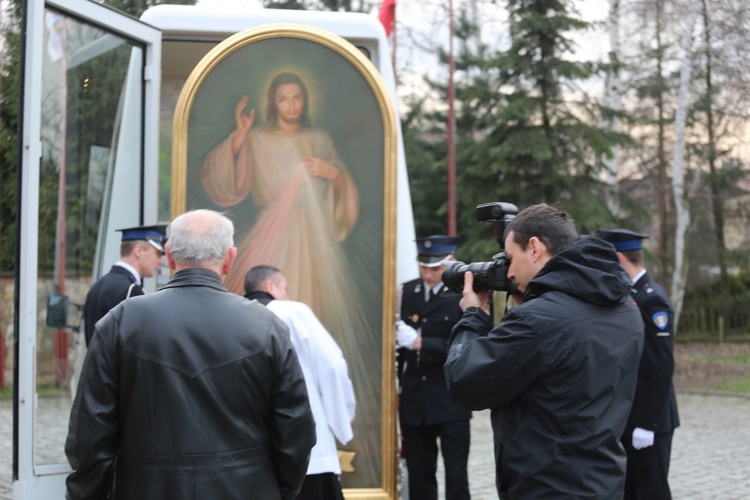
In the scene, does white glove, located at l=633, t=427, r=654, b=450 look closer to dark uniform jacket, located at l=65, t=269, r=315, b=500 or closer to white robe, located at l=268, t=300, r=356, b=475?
white robe, located at l=268, t=300, r=356, b=475

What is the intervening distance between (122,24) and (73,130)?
669 millimetres

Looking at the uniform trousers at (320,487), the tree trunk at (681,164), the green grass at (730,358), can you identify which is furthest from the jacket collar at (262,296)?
the green grass at (730,358)

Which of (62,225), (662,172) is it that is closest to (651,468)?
(62,225)

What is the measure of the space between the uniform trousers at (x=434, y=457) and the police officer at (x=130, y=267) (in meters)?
2.02

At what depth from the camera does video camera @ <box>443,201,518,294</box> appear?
11.5ft

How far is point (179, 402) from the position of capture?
120 inches

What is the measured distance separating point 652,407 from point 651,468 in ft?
1.24

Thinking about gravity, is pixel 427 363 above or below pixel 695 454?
above

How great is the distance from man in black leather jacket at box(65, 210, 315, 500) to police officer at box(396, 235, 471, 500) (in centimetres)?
298

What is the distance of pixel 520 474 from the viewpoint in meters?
3.12

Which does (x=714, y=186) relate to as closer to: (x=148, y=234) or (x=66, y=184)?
(x=148, y=234)

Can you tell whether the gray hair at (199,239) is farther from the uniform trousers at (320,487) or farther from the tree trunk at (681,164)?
the tree trunk at (681,164)

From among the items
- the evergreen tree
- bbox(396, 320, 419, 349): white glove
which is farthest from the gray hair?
the evergreen tree

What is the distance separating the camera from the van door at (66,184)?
4.59 metres
